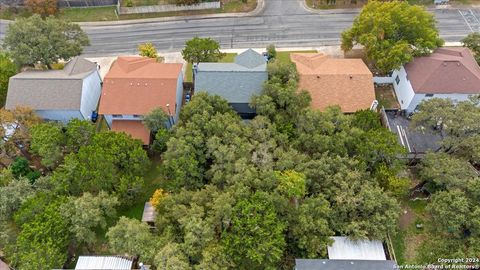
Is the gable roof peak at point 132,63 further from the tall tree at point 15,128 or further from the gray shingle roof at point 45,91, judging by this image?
the tall tree at point 15,128

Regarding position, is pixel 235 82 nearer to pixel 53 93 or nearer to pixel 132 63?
pixel 132 63

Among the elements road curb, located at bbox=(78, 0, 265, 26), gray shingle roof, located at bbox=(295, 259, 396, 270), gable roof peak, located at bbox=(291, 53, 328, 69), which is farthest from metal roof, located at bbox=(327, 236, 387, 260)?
road curb, located at bbox=(78, 0, 265, 26)

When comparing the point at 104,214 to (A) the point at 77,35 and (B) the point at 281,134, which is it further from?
(A) the point at 77,35

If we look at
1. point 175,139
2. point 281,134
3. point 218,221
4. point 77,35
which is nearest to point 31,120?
point 77,35

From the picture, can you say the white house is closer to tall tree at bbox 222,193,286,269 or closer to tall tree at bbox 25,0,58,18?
tall tree at bbox 222,193,286,269

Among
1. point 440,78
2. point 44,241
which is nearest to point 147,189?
point 44,241
